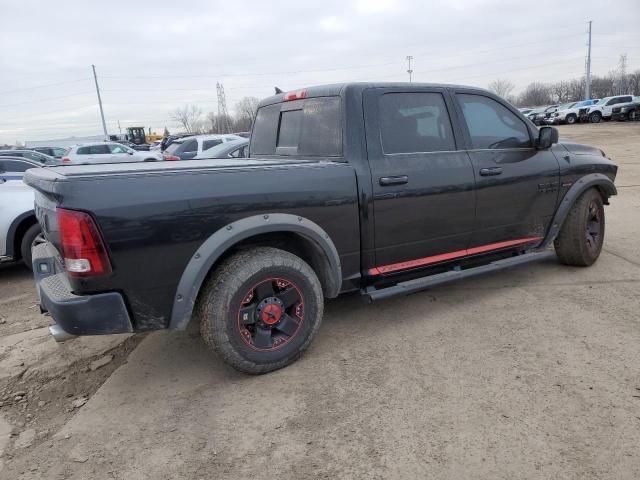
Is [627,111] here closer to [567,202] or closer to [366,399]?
[567,202]

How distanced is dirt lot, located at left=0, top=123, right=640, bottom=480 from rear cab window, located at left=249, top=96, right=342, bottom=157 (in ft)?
4.74

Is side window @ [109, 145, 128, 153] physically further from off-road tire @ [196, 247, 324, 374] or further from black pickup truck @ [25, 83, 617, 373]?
off-road tire @ [196, 247, 324, 374]

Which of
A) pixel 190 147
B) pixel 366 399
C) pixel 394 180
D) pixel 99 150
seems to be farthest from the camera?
pixel 99 150

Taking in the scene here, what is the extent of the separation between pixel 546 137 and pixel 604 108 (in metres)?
38.9

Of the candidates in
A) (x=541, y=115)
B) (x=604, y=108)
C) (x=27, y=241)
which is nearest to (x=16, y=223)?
→ (x=27, y=241)

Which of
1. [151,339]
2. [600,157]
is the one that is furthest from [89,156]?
[600,157]

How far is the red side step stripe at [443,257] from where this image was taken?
3.54 m

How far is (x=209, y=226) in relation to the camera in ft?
9.02

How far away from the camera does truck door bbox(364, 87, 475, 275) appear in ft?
11.2

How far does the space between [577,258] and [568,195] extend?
2.30 ft

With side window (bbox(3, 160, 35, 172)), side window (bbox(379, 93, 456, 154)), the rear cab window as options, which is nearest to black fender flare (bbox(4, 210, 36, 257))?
the rear cab window

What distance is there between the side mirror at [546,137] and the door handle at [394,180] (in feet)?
5.08

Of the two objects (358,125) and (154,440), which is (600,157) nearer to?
(358,125)

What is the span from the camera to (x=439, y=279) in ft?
12.4
